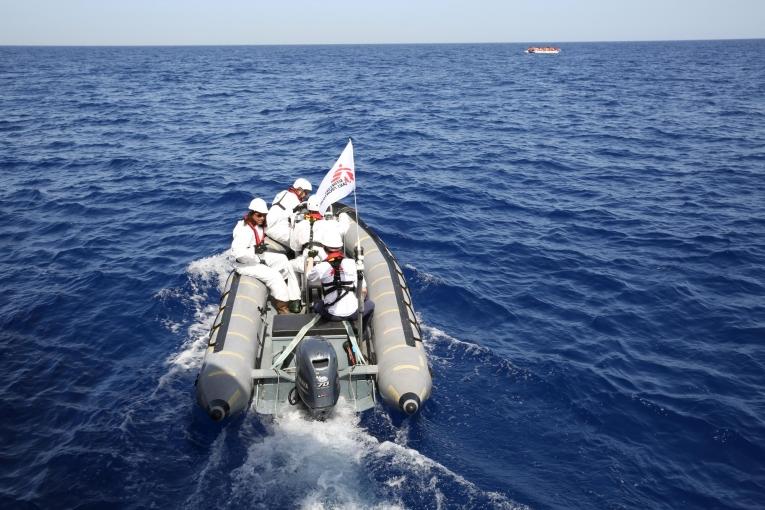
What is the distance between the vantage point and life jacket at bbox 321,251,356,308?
7.96 meters

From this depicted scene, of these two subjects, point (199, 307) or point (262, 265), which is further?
point (199, 307)

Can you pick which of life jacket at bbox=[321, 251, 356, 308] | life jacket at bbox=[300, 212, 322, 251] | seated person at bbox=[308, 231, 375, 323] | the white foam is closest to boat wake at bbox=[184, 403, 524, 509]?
the white foam

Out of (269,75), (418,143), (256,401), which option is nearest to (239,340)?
(256,401)

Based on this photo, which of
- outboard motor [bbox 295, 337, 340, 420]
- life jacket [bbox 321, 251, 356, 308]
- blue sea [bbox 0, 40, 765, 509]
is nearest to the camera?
blue sea [bbox 0, 40, 765, 509]

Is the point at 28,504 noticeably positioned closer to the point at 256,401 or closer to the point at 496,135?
the point at 256,401

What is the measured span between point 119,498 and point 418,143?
21.8m

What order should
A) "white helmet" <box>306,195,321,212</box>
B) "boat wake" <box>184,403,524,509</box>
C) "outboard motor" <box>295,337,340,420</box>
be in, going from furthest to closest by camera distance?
"white helmet" <box>306,195,321,212</box> < "outboard motor" <box>295,337,340,420</box> < "boat wake" <box>184,403,524,509</box>

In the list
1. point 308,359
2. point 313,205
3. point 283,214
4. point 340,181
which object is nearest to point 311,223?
point 313,205

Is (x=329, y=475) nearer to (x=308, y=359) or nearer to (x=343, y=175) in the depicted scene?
(x=308, y=359)

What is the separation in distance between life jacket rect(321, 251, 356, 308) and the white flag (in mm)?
1830

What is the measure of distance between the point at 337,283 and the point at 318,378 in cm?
163

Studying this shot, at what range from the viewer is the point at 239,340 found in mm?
8094

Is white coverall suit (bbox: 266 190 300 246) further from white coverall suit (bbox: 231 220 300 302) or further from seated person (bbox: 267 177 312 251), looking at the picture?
white coverall suit (bbox: 231 220 300 302)

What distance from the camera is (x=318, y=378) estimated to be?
701cm
